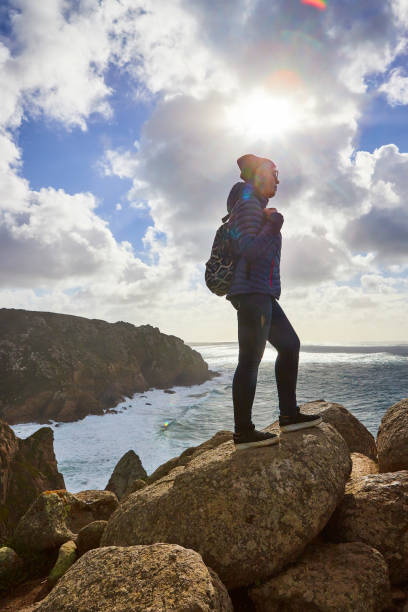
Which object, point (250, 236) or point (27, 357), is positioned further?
point (27, 357)

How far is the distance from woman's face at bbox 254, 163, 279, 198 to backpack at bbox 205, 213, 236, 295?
0.53 meters

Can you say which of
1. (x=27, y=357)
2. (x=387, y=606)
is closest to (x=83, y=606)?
(x=387, y=606)

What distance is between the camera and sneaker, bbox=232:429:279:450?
3643mm

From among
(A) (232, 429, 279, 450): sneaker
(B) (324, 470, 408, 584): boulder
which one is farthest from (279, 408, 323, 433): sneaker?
(B) (324, 470, 408, 584): boulder

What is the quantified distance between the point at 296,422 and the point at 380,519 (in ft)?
3.97

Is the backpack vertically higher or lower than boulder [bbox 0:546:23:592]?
higher

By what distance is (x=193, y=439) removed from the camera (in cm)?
3978

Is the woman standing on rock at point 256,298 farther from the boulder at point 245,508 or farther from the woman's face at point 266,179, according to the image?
the boulder at point 245,508

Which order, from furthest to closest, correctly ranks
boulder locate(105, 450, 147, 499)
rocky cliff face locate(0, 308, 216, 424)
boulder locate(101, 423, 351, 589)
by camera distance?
rocky cliff face locate(0, 308, 216, 424), boulder locate(105, 450, 147, 499), boulder locate(101, 423, 351, 589)

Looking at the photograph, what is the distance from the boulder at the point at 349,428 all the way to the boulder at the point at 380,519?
82.2 inches

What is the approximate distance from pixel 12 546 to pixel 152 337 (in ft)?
239

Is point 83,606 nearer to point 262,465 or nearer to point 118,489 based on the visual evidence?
point 262,465

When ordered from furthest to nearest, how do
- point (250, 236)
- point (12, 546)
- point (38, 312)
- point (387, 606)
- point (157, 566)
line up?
point (38, 312), point (12, 546), point (250, 236), point (387, 606), point (157, 566)

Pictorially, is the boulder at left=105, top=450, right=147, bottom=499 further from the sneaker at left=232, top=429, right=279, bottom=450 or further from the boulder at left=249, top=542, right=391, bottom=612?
the boulder at left=249, top=542, right=391, bottom=612
